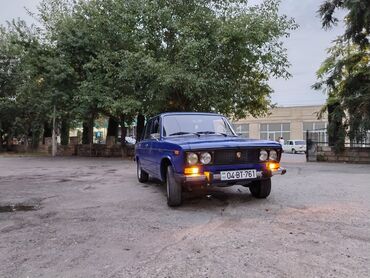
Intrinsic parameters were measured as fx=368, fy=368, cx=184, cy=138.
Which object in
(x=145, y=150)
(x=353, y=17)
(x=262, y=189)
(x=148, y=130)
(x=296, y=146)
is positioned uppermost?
(x=353, y=17)

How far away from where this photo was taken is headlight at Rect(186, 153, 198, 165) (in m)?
6.30

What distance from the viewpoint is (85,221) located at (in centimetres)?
580

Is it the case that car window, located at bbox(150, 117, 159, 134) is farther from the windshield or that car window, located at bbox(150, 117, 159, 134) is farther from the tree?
the tree

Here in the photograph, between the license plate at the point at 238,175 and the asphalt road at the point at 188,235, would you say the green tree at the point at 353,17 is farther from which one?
the license plate at the point at 238,175

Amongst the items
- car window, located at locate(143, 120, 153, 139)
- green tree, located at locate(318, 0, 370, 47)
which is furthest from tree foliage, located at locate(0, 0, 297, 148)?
car window, located at locate(143, 120, 153, 139)

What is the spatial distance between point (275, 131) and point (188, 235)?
192ft

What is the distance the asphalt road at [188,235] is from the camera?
12.2 feet

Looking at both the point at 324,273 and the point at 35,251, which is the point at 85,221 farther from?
the point at 324,273

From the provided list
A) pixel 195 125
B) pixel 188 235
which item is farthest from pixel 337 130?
pixel 188 235

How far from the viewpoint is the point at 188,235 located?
488cm

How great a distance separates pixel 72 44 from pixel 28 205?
57.4 feet

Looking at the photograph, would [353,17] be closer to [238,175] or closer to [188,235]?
[238,175]

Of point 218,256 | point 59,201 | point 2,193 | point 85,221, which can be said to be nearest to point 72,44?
point 2,193

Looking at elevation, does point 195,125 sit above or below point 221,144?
above
